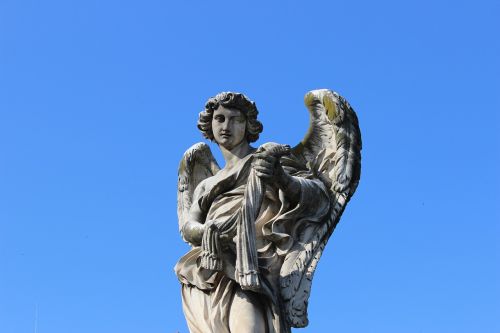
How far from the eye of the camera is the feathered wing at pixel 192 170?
11.2m

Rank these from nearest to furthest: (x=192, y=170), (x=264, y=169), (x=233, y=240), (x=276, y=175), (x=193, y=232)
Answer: (x=264, y=169) < (x=233, y=240) < (x=276, y=175) < (x=193, y=232) < (x=192, y=170)

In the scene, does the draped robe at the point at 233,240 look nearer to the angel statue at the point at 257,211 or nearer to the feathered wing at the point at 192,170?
the angel statue at the point at 257,211

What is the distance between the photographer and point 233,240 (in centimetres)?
998

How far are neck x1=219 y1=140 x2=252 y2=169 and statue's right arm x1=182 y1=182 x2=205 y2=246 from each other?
0.38 meters

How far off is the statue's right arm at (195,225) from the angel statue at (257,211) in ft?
0.03

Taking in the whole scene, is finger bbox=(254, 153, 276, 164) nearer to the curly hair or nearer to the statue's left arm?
the statue's left arm

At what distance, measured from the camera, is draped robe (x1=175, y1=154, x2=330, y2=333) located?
32.7ft

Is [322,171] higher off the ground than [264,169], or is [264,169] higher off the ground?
[322,171]

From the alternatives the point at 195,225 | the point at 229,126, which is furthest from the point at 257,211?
the point at 229,126

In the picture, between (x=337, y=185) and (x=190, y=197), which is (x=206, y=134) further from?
(x=337, y=185)

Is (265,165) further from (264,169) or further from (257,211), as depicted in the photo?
(257,211)

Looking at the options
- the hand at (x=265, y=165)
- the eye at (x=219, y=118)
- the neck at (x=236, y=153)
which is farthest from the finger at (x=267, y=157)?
the eye at (x=219, y=118)

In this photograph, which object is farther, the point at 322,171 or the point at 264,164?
the point at 322,171

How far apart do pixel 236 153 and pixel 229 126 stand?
30 centimetres
